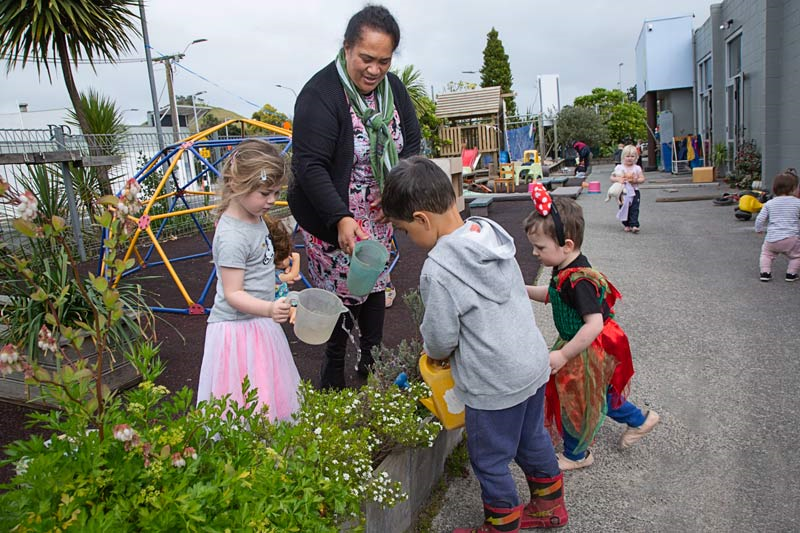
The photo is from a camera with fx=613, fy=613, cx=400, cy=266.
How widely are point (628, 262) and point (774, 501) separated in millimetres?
4731

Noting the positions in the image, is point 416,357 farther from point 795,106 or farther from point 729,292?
point 795,106

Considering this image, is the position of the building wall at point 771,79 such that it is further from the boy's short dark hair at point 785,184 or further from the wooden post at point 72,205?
the wooden post at point 72,205

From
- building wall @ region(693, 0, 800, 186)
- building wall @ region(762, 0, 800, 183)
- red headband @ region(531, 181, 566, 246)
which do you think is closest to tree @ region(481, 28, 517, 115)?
building wall @ region(693, 0, 800, 186)

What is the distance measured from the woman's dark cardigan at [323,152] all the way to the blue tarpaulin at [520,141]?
21804 mm

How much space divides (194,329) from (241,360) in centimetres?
283

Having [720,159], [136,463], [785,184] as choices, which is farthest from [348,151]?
[720,159]

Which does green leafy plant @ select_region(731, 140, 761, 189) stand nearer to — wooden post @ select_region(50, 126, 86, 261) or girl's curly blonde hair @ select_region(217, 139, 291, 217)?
wooden post @ select_region(50, 126, 86, 261)

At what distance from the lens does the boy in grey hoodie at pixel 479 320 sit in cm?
199

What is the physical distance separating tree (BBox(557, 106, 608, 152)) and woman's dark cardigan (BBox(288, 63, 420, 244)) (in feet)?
111

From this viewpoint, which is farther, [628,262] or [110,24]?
[110,24]

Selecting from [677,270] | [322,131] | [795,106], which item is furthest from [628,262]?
[795,106]

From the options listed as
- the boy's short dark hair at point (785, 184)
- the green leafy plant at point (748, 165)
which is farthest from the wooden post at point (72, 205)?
the green leafy plant at point (748, 165)

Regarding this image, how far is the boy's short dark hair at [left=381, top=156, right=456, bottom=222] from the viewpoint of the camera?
2.02 meters

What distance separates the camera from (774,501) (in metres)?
2.45
